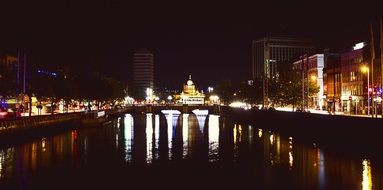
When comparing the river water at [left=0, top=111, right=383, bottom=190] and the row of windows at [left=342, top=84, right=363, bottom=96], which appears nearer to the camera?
the river water at [left=0, top=111, right=383, bottom=190]

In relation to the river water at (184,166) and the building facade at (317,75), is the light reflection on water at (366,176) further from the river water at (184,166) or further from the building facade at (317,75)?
the building facade at (317,75)

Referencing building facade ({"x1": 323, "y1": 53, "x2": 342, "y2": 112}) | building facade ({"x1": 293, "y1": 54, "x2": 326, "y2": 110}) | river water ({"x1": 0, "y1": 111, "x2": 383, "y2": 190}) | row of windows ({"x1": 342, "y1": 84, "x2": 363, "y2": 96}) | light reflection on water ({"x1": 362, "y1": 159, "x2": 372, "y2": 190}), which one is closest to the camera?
light reflection on water ({"x1": 362, "y1": 159, "x2": 372, "y2": 190})

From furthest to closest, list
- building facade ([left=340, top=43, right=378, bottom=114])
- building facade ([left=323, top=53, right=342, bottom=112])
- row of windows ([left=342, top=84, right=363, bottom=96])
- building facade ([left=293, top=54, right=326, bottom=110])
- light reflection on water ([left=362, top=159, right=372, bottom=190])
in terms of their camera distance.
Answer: building facade ([left=293, top=54, right=326, bottom=110]), building facade ([left=323, top=53, right=342, bottom=112]), row of windows ([left=342, top=84, right=363, bottom=96]), building facade ([left=340, top=43, right=378, bottom=114]), light reflection on water ([left=362, top=159, right=372, bottom=190])

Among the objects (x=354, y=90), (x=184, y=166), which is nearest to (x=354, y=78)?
(x=354, y=90)

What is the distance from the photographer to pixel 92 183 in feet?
132

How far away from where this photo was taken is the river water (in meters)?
39.6

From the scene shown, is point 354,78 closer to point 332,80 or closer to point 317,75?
point 332,80

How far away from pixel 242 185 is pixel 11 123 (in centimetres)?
3562

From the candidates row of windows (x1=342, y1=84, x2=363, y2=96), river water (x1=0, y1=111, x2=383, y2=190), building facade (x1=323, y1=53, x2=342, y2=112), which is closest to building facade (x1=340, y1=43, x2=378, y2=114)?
row of windows (x1=342, y1=84, x2=363, y2=96)

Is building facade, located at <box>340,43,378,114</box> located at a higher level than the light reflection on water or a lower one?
higher

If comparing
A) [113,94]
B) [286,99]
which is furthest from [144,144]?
[113,94]

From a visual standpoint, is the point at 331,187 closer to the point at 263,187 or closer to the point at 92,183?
the point at 263,187

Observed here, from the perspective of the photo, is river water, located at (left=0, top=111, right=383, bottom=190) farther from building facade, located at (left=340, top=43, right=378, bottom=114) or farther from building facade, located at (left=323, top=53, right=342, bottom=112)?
building facade, located at (left=323, top=53, right=342, bottom=112)

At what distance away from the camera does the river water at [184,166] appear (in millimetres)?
39594
